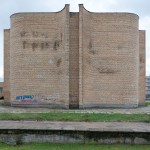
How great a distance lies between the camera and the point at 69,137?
998 centimetres

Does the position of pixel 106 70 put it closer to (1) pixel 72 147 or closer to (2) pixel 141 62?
(2) pixel 141 62

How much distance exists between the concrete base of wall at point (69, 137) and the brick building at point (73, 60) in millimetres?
16267

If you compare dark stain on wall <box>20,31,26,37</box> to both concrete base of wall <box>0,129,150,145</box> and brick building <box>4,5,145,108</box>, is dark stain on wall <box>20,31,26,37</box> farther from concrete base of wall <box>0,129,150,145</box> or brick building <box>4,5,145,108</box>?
concrete base of wall <box>0,129,150,145</box>

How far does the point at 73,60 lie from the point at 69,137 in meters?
17.2

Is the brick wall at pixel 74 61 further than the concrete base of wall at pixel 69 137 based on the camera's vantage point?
Yes

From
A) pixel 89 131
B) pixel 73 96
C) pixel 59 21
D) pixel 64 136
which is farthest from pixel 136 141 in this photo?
pixel 59 21

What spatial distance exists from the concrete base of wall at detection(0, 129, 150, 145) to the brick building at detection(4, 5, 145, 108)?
1627 cm

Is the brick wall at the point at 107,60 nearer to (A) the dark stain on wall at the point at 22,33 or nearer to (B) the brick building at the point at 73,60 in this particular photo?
(B) the brick building at the point at 73,60

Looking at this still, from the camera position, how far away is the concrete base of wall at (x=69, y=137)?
392 inches

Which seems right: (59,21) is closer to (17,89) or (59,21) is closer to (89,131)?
(17,89)

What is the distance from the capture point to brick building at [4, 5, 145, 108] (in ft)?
87.5

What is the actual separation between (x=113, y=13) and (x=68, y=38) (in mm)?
4492

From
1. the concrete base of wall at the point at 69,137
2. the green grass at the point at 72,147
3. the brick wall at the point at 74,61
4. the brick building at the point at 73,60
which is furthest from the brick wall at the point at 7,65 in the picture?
the green grass at the point at 72,147

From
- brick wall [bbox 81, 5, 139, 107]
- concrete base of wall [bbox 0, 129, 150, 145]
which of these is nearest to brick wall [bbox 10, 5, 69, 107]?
brick wall [bbox 81, 5, 139, 107]
